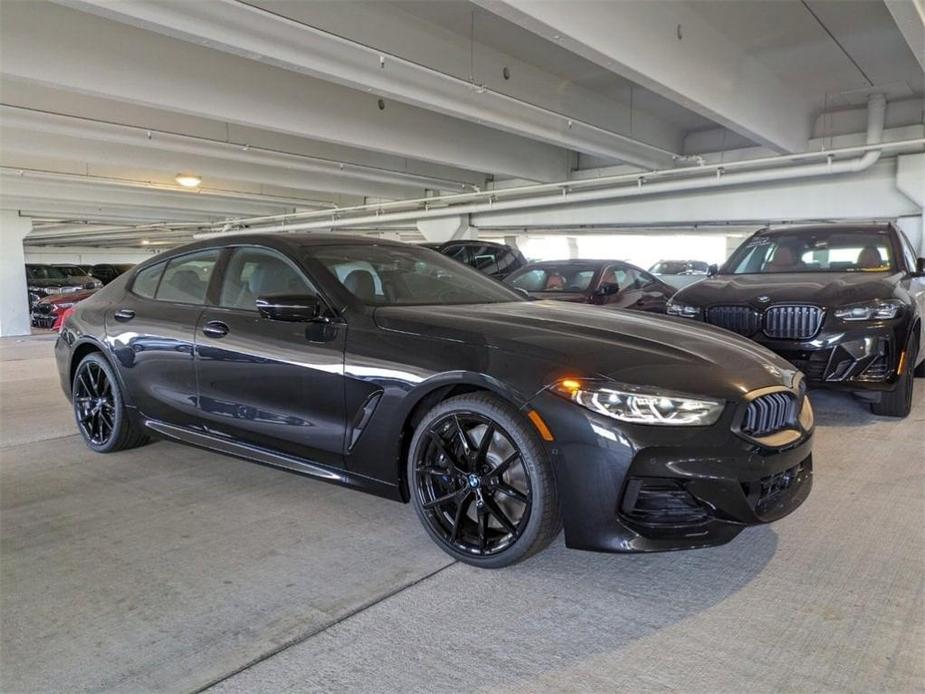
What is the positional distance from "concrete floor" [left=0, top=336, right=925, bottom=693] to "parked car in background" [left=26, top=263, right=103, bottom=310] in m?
19.2

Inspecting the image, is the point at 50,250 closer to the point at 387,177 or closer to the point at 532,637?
the point at 387,177

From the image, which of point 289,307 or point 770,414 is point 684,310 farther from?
point 289,307

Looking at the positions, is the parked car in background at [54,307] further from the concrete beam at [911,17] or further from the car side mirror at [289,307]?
the concrete beam at [911,17]

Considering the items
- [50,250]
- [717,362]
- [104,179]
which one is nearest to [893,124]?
[717,362]

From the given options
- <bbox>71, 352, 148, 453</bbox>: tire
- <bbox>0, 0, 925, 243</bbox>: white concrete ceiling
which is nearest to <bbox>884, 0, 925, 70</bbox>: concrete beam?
<bbox>0, 0, 925, 243</bbox>: white concrete ceiling

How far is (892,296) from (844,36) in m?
4.72

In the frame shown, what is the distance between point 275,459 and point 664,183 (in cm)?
1116

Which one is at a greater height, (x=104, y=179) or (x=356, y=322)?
(x=104, y=179)

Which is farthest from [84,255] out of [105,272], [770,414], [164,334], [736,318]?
[770,414]

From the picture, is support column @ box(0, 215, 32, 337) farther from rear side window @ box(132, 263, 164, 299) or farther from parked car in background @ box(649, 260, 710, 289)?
parked car in background @ box(649, 260, 710, 289)

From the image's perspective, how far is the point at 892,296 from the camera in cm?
464

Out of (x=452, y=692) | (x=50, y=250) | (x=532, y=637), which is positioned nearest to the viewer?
(x=452, y=692)

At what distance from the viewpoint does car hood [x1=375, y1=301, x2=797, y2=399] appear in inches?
91.4

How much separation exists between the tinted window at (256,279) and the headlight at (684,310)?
3236 millimetres
